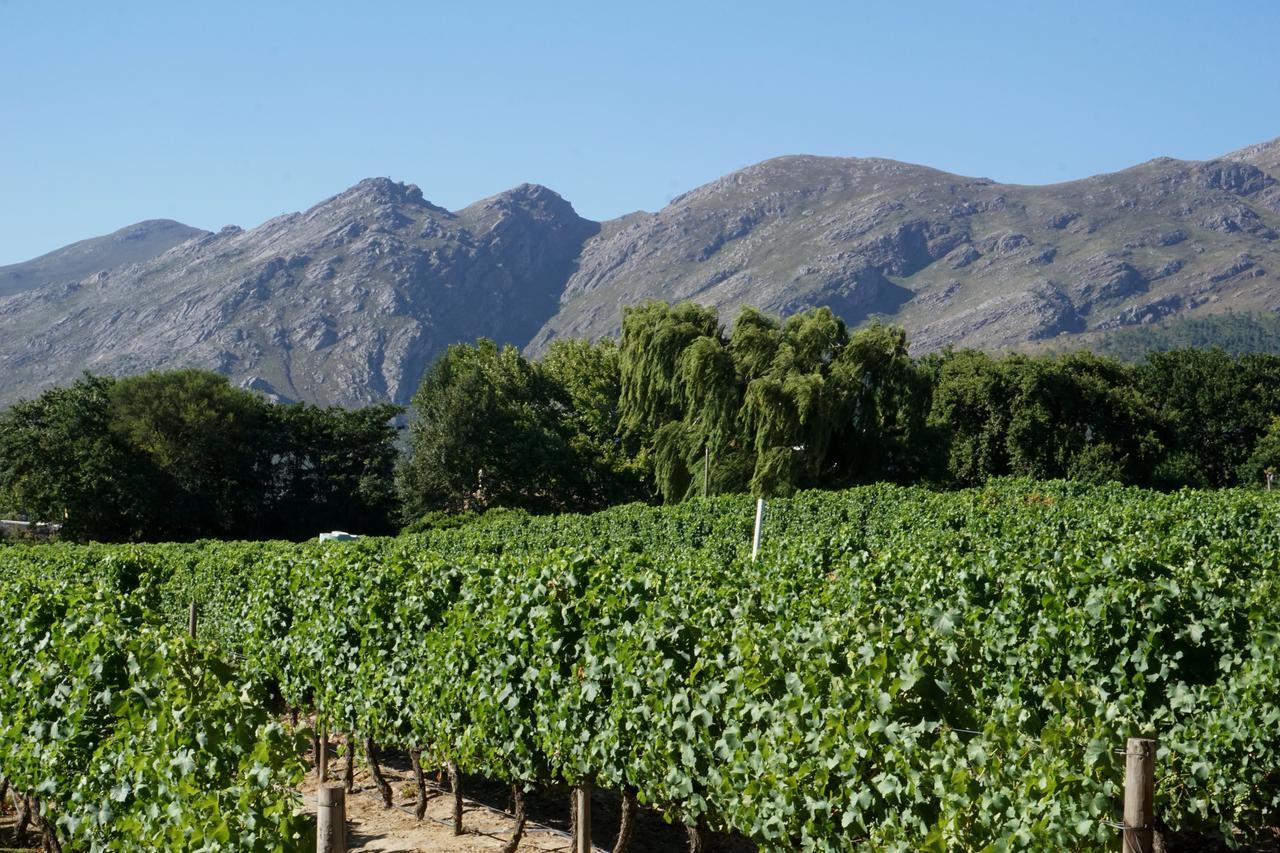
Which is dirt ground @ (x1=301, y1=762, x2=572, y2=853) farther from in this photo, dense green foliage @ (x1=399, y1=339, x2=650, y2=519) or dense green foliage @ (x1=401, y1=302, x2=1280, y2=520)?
dense green foliage @ (x1=399, y1=339, x2=650, y2=519)

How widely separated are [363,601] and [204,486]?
50.6 m

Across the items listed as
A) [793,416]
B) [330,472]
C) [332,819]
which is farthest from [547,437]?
[332,819]

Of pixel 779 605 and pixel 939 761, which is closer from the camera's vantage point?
pixel 939 761

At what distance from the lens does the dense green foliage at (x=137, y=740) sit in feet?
21.4

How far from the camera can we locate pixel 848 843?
6.59 metres

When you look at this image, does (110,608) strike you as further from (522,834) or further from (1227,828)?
(1227,828)

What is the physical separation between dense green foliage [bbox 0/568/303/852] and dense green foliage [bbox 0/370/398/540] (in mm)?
48977

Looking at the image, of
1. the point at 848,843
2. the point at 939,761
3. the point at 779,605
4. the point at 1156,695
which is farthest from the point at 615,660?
the point at 1156,695

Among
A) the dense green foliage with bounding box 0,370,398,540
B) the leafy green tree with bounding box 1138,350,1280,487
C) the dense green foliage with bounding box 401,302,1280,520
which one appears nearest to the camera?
the dense green foliage with bounding box 401,302,1280,520

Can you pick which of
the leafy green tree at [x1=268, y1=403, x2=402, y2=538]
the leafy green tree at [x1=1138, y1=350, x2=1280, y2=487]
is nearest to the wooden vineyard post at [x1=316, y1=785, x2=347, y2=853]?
the leafy green tree at [x1=268, y1=403, x2=402, y2=538]

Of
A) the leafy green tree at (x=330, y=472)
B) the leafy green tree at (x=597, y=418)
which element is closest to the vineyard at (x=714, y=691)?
the leafy green tree at (x=597, y=418)

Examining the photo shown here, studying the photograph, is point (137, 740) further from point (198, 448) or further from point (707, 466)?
point (198, 448)

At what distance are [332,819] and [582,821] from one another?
12.2 feet

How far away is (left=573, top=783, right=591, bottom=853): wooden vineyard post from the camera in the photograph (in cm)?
893
